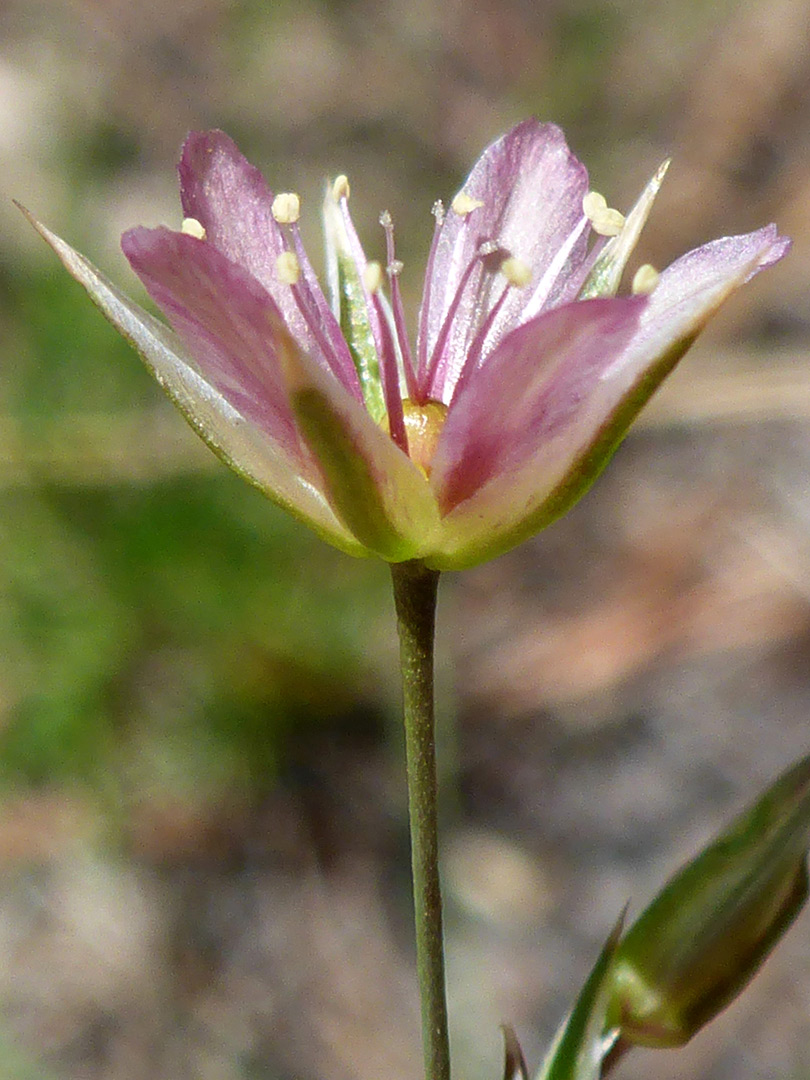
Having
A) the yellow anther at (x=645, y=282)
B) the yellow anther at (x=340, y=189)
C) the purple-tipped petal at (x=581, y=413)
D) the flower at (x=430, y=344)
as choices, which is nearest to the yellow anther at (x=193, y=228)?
the flower at (x=430, y=344)

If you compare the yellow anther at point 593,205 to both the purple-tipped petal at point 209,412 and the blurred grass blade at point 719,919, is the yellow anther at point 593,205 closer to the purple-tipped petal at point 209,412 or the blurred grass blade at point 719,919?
the purple-tipped petal at point 209,412

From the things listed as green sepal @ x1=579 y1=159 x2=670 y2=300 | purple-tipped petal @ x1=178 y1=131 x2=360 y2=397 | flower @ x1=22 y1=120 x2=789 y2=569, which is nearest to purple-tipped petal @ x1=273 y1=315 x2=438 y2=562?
flower @ x1=22 y1=120 x2=789 y2=569

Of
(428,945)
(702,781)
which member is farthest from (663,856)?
(428,945)

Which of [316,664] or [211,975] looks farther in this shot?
[316,664]

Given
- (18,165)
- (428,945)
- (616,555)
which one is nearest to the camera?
(428,945)

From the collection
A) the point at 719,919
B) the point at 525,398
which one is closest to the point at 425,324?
the point at 525,398

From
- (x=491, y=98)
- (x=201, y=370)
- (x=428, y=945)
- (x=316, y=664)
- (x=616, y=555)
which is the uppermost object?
(x=491, y=98)

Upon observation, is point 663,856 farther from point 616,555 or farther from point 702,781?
point 616,555

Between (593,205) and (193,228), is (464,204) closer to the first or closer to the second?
(593,205)
